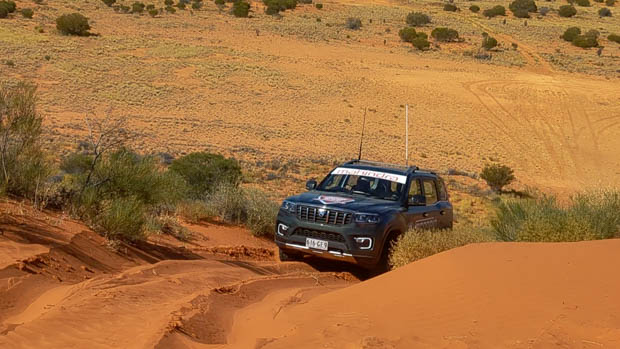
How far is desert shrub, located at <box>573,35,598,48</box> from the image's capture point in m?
66.1

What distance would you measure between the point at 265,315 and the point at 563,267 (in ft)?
8.55

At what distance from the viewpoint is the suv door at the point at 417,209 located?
35.8 ft

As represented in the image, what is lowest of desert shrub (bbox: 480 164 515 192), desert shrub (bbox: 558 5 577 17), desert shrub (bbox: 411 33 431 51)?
desert shrub (bbox: 480 164 515 192)

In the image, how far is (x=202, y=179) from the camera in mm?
20172

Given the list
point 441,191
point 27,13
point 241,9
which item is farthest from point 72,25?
point 441,191

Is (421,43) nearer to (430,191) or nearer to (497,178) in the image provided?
(497,178)

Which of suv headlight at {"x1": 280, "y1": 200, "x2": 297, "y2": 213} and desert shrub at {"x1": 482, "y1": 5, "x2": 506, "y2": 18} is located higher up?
desert shrub at {"x1": 482, "y1": 5, "x2": 506, "y2": 18}

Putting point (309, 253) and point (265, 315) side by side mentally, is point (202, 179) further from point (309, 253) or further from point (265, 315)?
point (265, 315)

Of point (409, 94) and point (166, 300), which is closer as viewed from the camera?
point (166, 300)

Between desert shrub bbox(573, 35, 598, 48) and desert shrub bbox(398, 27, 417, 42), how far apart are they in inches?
562

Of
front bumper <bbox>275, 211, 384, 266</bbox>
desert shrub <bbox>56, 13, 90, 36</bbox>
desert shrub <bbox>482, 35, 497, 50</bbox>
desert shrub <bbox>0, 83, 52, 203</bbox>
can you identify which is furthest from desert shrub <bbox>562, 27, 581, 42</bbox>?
desert shrub <bbox>0, 83, 52, 203</bbox>

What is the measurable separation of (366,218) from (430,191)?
2298mm

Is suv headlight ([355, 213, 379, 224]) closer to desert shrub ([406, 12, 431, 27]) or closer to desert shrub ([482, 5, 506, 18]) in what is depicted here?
desert shrub ([406, 12, 431, 27])

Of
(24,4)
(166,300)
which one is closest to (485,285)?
(166,300)
